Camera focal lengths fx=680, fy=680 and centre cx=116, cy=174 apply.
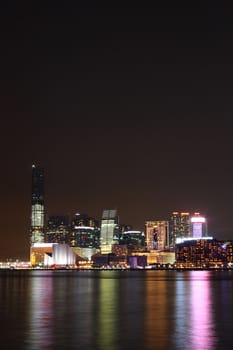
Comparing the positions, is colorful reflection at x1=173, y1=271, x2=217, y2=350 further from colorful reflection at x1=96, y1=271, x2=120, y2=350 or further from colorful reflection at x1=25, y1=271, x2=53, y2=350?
colorful reflection at x1=25, y1=271, x2=53, y2=350

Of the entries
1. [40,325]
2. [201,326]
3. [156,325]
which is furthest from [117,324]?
[201,326]

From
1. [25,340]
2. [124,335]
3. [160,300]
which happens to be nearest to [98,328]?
[124,335]

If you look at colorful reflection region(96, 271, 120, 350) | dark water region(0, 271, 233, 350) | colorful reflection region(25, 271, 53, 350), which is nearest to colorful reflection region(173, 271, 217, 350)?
dark water region(0, 271, 233, 350)

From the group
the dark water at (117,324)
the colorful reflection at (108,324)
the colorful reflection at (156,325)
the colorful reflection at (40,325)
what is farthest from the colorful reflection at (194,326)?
the colorful reflection at (40,325)

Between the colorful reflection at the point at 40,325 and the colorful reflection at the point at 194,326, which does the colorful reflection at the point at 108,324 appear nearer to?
the colorful reflection at the point at 40,325

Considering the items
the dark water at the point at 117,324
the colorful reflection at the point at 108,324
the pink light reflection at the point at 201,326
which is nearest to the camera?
the pink light reflection at the point at 201,326

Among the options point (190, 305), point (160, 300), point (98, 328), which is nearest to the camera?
point (98, 328)

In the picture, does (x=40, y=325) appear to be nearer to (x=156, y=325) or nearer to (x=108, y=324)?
(x=108, y=324)

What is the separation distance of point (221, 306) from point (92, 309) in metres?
11.6

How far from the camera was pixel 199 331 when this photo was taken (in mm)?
40312

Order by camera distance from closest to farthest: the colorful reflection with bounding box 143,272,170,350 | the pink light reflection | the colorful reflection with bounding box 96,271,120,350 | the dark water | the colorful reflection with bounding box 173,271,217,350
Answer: the pink light reflection
the colorful reflection with bounding box 173,271,217,350
the colorful reflection with bounding box 96,271,120,350
the dark water
the colorful reflection with bounding box 143,272,170,350

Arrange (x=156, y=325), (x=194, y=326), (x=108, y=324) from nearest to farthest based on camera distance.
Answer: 1. (x=194, y=326)
2. (x=156, y=325)
3. (x=108, y=324)

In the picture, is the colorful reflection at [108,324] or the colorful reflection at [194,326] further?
the colorful reflection at [108,324]

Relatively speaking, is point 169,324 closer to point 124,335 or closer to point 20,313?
point 124,335
